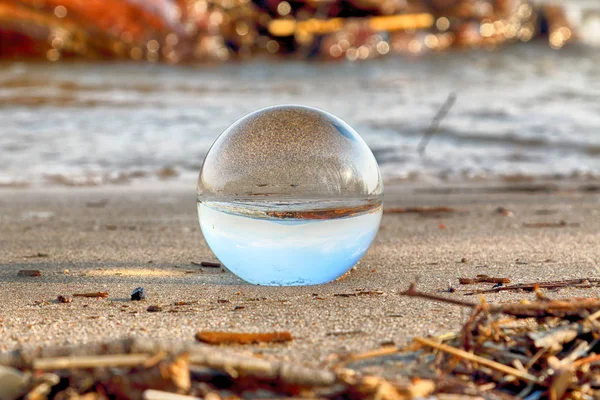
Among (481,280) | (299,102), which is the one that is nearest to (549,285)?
(481,280)

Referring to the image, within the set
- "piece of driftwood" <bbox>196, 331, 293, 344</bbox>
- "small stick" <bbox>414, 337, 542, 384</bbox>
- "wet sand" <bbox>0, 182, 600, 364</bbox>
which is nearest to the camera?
"small stick" <bbox>414, 337, 542, 384</bbox>

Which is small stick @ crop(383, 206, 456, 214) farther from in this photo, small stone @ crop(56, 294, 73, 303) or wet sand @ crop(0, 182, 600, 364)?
small stone @ crop(56, 294, 73, 303)

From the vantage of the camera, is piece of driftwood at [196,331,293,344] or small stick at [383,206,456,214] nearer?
piece of driftwood at [196,331,293,344]

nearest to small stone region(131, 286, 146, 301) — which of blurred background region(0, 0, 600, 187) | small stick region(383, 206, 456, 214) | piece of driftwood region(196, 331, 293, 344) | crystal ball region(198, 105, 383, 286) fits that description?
crystal ball region(198, 105, 383, 286)

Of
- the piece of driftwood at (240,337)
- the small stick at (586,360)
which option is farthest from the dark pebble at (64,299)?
the small stick at (586,360)

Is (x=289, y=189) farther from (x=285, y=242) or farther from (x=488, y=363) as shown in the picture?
(x=488, y=363)

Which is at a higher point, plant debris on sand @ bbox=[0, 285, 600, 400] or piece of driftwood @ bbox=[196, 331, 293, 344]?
plant debris on sand @ bbox=[0, 285, 600, 400]
